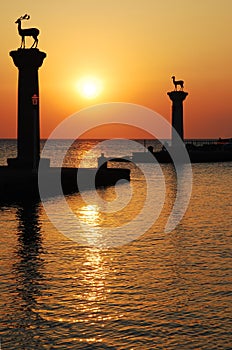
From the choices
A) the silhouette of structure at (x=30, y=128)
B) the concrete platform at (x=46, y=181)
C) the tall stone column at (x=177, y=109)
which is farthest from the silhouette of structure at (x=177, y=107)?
the silhouette of structure at (x=30, y=128)

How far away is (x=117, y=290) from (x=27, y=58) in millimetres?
30107

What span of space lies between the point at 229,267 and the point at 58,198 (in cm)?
2039

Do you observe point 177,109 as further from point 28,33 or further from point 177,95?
point 28,33

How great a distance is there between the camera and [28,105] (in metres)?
42.5

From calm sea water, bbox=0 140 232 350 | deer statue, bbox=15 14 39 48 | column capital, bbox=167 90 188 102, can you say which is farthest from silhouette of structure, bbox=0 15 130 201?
column capital, bbox=167 90 188 102

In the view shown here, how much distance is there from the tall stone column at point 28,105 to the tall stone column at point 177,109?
1783 inches

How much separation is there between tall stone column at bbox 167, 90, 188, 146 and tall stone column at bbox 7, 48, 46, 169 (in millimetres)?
45277

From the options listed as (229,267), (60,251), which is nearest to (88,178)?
(60,251)

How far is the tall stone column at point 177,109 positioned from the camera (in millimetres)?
85812

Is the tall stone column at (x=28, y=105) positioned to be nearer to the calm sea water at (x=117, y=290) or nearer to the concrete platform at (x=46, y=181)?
the concrete platform at (x=46, y=181)

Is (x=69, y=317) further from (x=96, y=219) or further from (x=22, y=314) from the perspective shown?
(x=96, y=219)

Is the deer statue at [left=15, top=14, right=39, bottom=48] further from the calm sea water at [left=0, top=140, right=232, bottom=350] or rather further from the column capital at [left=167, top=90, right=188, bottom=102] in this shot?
the column capital at [left=167, top=90, right=188, bottom=102]

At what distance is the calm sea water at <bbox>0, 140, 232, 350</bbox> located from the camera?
37.1 ft

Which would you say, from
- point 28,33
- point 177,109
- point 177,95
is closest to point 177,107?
point 177,109
